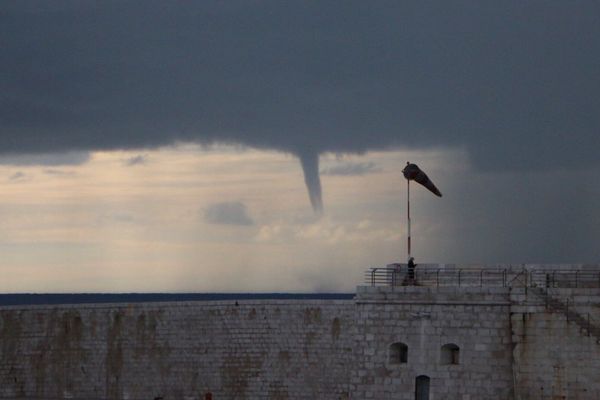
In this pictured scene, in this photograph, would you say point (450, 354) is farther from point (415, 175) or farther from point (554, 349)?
point (415, 175)

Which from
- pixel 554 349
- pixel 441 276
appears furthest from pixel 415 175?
pixel 554 349

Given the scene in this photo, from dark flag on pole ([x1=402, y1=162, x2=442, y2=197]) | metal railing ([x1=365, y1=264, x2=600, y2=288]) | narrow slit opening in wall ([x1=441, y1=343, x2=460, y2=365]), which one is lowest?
narrow slit opening in wall ([x1=441, y1=343, x2=460, y2=365])

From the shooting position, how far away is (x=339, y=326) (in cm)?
4628

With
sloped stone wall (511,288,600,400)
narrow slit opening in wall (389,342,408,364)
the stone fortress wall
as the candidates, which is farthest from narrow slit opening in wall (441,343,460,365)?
sloped stone wall (511,288,600,400)

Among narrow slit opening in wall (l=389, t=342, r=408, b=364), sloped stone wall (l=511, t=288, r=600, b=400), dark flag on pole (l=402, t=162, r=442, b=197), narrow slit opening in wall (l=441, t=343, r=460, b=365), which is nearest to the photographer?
sloped stone wall (l=511, t=288, r=600, b=400)

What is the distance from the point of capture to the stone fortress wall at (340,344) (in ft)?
131

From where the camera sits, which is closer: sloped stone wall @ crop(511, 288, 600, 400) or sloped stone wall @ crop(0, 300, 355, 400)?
sloped stone wall @ crop(511, 288, 600, 400)

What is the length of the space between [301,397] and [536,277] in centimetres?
954

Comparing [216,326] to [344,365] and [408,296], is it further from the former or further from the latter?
[408,296]

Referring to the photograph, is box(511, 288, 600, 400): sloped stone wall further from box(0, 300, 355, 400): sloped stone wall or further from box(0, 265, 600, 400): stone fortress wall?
box(0, 300, 355, 400): sloped stone wall

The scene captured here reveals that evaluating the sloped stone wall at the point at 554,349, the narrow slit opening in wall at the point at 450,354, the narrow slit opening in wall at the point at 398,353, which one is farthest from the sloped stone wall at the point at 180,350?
the sloped stone wall at the point at 554,349

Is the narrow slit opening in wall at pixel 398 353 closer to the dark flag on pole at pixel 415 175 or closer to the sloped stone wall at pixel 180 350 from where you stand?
the sloped stone wall at pixel 180 350

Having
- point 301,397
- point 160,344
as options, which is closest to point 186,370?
point 160,344

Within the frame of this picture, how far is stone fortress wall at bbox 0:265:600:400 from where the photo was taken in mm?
39906
